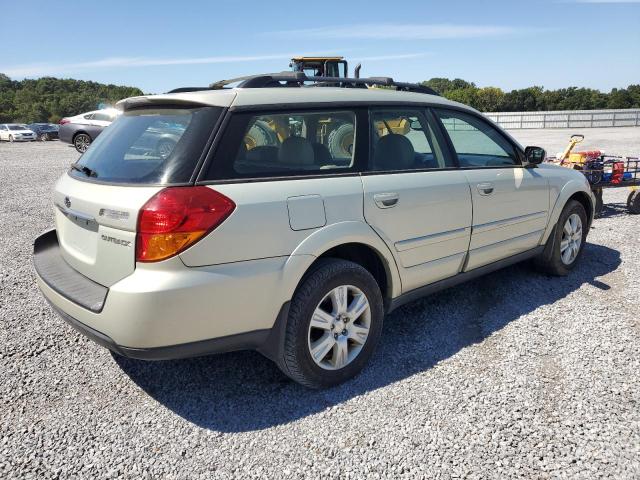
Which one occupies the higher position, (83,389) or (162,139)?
(162,139)

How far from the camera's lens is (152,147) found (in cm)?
266

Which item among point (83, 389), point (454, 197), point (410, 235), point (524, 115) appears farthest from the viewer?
point (524, 115)

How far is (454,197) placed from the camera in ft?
11.5

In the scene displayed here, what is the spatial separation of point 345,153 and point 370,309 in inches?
38.6

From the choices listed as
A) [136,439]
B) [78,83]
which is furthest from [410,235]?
[78,83]

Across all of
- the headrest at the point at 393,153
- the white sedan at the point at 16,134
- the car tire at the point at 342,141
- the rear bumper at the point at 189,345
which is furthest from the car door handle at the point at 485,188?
the white sedan at the point at 16,134

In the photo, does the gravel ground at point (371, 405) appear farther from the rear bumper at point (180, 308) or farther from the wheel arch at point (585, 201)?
the wheel arch at point (585, 201)

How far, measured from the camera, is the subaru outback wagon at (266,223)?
2357 millimetres

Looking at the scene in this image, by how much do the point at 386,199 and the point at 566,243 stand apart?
2.65 meters

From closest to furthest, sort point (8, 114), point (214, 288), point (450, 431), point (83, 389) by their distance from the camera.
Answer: point (214, 288), point (450, 431), point (83, 389), point (8, 114)

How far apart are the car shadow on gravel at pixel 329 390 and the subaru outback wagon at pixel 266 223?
185 mm

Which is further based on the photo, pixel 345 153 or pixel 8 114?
Result: pixel 8 114

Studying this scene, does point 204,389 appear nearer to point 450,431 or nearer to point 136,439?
point 136,439

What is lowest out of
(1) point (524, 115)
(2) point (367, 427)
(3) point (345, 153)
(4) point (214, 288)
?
(2) point (367, 427)
